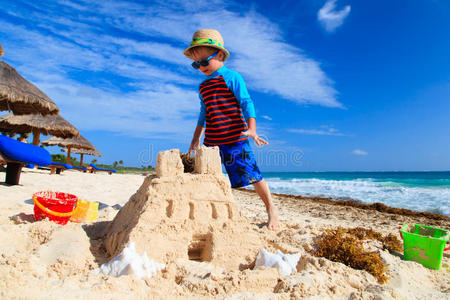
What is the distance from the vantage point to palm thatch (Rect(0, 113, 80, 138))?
12.3 m

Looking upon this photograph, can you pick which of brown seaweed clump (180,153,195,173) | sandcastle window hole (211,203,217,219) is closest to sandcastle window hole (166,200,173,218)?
sandcastle window hole (211,203,217,219)

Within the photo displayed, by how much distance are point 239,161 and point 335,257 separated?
49.9 inches

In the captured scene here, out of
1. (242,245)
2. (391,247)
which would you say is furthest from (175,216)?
(391,247)

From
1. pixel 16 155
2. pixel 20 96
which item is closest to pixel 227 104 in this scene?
pixel 16 155

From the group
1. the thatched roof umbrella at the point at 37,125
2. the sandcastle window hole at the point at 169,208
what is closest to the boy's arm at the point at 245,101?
the sandcastle window hole at the point at 169,208

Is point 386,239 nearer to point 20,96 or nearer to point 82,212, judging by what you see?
point 82,212

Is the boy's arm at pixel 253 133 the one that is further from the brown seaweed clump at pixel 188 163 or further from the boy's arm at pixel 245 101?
the brown seaweed clump at pixel 188 163

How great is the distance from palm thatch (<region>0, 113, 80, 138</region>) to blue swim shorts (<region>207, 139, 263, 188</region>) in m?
11.7

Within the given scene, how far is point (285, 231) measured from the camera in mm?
3256

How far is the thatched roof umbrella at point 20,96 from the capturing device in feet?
20.9

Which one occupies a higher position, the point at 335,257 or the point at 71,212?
the point at 71,212

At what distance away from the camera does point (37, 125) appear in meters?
12.3

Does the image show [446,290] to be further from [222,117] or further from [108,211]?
[108,211]

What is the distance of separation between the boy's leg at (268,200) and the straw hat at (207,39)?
4.90 feet
